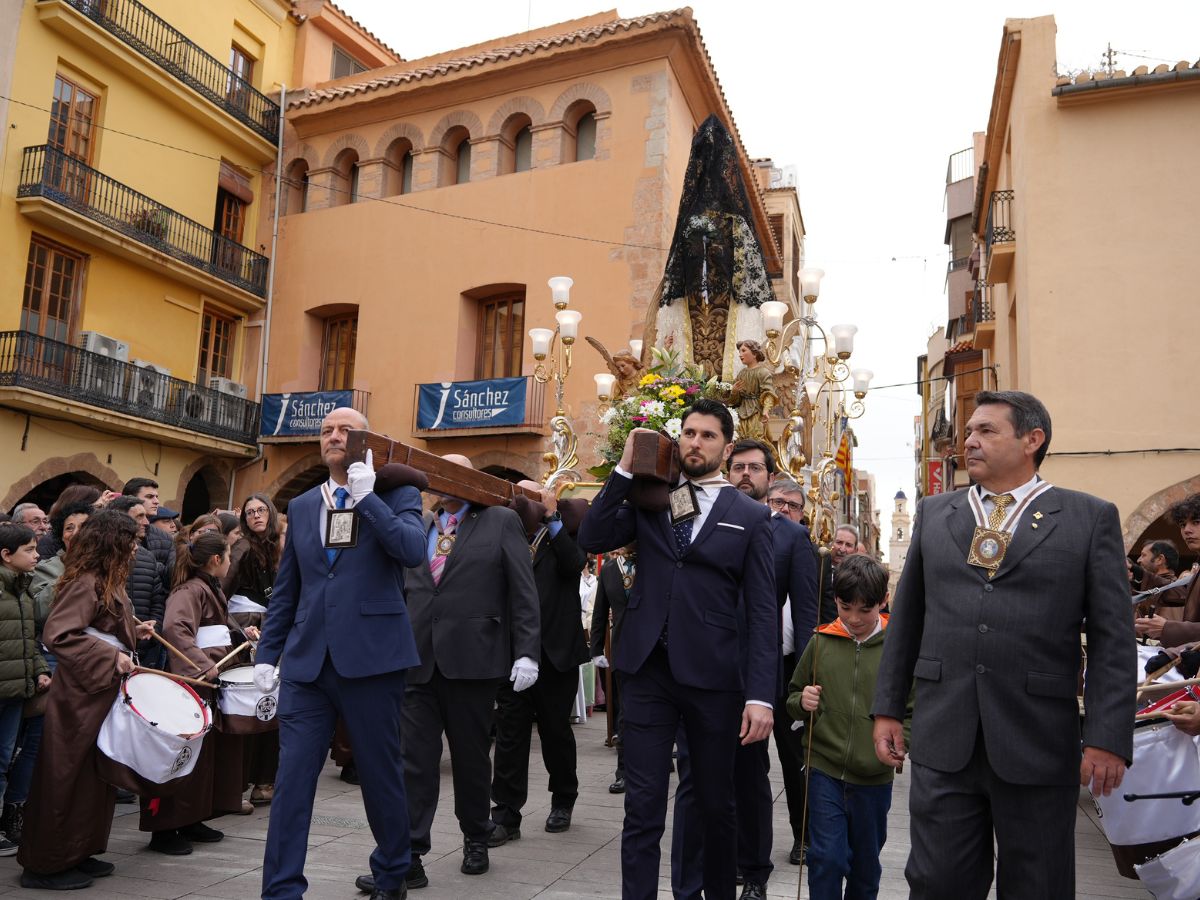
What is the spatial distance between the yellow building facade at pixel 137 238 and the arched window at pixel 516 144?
19.5 ft

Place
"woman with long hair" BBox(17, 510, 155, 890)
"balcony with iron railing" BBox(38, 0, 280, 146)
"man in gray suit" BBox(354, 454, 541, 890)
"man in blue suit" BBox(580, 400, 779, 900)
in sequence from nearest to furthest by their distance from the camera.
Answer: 1. "man in blue suit" BBox(580, 400, 779, 900)
2. "woman with long hair" BBox(17, 510, 155, 890)
3. "man in gray suit" BBox(354, 454, 541, 890)
4. "balcony with iron railing" BBox(38, 0, 280, 146)

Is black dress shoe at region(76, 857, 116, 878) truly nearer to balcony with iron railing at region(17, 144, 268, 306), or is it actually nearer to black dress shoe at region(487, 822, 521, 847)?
black dress shoe at region(487, 822, 521, 847)

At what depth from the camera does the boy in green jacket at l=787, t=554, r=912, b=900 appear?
4.23m

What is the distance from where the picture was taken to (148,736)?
16.5 feet

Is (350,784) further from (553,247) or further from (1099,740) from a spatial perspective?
(553,247)

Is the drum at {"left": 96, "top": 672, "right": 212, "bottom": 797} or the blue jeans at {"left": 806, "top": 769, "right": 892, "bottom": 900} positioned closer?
the blue jeans at {"left": 806, "top": 769, "right": 892, "bottom": 900}

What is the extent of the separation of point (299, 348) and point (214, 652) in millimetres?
18030

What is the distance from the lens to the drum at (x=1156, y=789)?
4105 mm

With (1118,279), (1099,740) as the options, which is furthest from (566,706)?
(1118,279)

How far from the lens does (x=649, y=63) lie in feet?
66.9

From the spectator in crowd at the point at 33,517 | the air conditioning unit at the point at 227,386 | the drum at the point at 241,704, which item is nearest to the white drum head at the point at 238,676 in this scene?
the drum at the point at 241,704

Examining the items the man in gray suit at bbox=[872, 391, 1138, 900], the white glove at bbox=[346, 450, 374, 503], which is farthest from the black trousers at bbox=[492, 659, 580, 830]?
the man in gray suit at bbox=[872, 391, 1138, 900]

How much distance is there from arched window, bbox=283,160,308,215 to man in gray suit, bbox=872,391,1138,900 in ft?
75.8

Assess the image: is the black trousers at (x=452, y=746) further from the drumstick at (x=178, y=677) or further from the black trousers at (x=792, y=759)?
the black trousers at (x=792, y=759)
